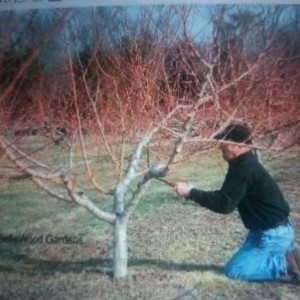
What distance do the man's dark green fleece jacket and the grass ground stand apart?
0.05m

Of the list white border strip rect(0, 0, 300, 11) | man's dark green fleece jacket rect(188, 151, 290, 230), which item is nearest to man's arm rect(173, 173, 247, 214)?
man's dark green fleece jacket rect(188, 151, 290, 230)

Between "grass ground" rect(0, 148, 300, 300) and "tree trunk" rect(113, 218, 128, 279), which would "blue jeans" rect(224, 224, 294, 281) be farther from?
"tree trunk" rect(113, 218, 128, 279)

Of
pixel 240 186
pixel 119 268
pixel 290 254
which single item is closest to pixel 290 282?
pixel 290 254

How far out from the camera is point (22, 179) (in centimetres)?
155

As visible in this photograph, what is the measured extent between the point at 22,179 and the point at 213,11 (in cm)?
84

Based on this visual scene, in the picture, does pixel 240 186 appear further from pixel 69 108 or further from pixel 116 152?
pixel 69 108

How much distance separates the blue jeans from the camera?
1.50 m

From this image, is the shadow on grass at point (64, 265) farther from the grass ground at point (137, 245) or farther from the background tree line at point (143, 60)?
the background tree line at point (143, 60)

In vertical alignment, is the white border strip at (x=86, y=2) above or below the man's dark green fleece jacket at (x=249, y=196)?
above

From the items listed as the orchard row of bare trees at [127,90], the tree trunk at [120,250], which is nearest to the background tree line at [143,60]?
the orchard row of bare trees at [127,90]

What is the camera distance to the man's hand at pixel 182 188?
1445 mm

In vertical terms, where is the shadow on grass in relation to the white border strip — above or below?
below

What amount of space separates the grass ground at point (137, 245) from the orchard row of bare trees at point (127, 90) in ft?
0.18

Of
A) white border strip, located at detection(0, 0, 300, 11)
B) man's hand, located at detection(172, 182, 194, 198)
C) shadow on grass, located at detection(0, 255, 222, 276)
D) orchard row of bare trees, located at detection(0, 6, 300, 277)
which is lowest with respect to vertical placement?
shadow on grass, located at detection(0, 255, 222, 276)
